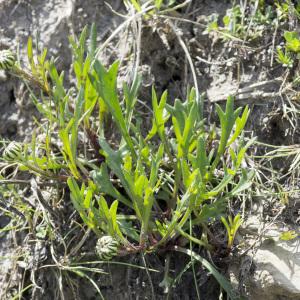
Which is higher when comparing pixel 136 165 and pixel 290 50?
pixel 290 50

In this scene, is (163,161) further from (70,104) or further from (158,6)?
(158,6)

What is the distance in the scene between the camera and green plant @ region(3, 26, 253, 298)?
1.78 m

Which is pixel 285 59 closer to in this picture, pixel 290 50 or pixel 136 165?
pixel 290 50

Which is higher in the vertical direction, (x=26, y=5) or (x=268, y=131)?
(x=26, y=5)

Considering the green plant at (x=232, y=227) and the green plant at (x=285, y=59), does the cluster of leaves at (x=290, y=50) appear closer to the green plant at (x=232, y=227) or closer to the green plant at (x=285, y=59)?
the green plant at (x=285, y=59)

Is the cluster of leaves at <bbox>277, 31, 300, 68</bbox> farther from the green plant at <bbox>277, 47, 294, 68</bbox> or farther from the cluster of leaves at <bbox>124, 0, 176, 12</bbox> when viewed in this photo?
the cluster of leaves at <bbox>124, 0, 176, 12</bbox>

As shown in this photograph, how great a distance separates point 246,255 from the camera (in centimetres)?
192

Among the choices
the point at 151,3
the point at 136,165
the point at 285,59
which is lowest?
the point at 136,165

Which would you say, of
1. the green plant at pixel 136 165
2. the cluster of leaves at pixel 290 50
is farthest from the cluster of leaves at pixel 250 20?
the green plant at pixel 136 165

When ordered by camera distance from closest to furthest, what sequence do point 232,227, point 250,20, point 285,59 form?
point 232,227
point 285,59
point 250,20

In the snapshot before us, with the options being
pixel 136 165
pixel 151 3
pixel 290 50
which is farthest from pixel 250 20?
pixel 136 165

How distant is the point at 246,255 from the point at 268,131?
550 millimetres

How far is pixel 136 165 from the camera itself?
1925 mm

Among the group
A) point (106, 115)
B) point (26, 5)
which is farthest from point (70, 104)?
point (26, 5)
